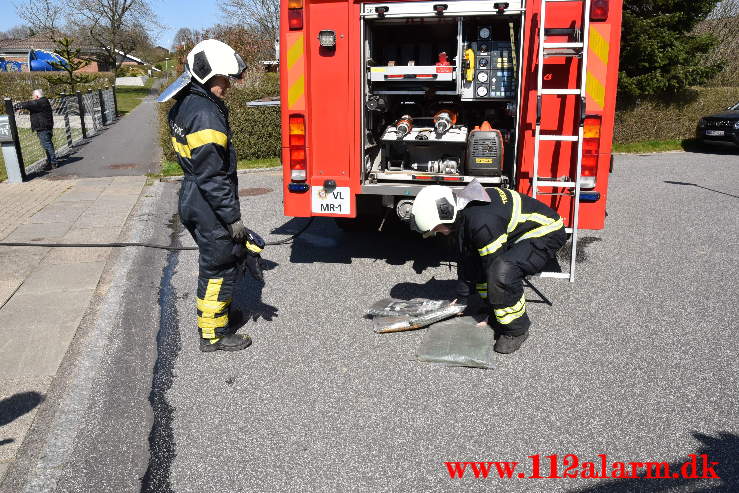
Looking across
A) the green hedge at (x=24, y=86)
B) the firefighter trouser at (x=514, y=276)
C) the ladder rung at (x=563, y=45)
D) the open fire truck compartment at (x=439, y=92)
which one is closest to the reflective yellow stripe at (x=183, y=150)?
the open fire truck compartment at (x=439, y=92)

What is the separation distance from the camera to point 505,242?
3.99m

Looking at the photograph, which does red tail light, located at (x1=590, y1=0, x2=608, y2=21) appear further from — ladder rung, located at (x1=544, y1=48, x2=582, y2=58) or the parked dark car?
the parked dark car

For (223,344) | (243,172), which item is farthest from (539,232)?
(243,172)

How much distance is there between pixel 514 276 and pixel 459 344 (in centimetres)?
59

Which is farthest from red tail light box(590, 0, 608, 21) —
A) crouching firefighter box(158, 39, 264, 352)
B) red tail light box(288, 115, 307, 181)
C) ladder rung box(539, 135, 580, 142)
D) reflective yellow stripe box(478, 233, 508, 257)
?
crouching firefighter box(158, 39, 264, 352)

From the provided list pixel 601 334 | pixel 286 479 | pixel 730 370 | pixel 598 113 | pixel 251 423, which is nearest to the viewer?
pixel 286 479

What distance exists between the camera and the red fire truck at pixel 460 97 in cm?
488

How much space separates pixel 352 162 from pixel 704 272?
3393 millimetres

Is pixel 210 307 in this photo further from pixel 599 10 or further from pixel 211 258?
pixel 599 10

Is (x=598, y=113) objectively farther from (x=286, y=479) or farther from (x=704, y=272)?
(x=286, y=479)

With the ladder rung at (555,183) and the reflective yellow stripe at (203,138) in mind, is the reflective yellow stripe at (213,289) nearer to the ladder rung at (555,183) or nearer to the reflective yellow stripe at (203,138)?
the reflective yellow stripe at (203,138)

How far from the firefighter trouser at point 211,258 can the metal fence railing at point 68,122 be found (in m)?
8.63

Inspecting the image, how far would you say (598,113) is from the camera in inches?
192

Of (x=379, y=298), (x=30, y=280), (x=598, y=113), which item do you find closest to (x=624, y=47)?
(x=598, y=113)
